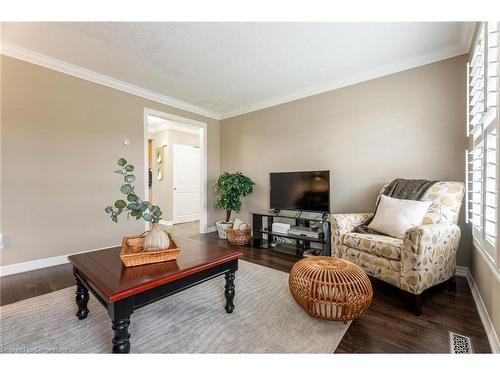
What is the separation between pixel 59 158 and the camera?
2.68m

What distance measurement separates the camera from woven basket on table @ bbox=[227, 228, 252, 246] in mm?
3506

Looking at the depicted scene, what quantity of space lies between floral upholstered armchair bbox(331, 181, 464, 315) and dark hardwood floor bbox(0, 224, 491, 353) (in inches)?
5.7

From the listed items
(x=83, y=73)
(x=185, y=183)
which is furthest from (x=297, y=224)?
(x=83, y=73)

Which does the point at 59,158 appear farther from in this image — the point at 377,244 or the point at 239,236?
the point at 377,244

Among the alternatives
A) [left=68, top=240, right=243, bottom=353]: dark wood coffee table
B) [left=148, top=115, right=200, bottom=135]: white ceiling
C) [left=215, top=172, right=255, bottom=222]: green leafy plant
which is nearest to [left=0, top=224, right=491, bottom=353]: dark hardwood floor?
[left=68, top=240, right=243, bottom=353]: dark wood coffee table

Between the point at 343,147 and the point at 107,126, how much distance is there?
331 centimetres

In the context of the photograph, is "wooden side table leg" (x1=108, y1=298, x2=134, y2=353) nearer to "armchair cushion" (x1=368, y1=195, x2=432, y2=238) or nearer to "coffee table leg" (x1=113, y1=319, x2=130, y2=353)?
"coffee table leg" (x1=113, y1=319, x2=130, y2=353)

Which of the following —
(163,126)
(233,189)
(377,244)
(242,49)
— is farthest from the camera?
(163,126)

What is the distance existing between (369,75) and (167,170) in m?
4.49

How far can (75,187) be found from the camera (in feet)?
9.22
